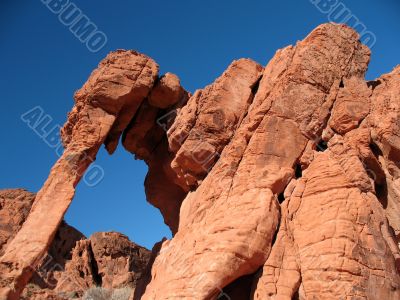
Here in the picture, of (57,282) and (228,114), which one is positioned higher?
(228,114)

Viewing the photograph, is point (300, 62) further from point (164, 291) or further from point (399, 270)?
point (164, 291)

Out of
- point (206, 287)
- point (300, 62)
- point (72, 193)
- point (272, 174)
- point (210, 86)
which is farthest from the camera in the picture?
point (210, 86)

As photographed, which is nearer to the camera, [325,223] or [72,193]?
[325,223]

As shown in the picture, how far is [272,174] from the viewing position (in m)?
11.8

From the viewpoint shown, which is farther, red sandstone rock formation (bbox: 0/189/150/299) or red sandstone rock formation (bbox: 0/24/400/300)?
red sandstone rock formation (bbox: 0/189/150/299)

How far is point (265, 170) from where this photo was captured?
1188 cm

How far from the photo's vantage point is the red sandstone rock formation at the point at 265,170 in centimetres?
980

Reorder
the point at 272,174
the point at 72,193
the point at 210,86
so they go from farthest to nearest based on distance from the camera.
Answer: the point at 210,86 < the point at 72,193 < the point at 272,174

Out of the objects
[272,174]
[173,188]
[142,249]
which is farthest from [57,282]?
[272,174]

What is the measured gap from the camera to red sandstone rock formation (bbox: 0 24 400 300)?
9.80m

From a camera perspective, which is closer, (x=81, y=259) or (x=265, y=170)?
(x=265, y=170)

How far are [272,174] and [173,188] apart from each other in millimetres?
7531

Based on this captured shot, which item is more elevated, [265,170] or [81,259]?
[265,170]

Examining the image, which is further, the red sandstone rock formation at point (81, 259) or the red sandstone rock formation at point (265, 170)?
the red sandstone rock formation at point (81, 259)
